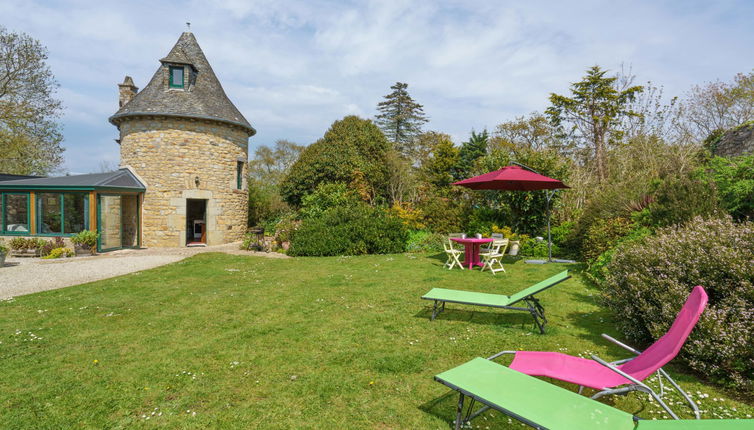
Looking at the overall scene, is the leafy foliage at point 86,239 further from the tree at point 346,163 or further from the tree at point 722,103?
the tree at point 722,103

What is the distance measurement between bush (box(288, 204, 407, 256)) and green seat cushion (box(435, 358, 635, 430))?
9.91 metres

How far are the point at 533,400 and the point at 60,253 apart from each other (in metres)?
15.9

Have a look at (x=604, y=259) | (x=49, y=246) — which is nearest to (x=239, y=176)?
(x=49, y=246)

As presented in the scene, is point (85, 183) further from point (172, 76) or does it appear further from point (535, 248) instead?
point (535, 248)

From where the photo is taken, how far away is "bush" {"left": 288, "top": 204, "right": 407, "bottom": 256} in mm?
12680

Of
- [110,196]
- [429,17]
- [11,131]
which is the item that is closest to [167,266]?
[110,196]

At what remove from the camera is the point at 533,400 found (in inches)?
95.2

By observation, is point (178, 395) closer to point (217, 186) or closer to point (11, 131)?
point (217, 186)

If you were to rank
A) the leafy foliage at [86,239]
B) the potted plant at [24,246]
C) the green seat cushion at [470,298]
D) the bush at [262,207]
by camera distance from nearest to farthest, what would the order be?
the green seat cushion at [470,298]
the potted plant at [24,246]
the leafy foliage at [86,239]
the bush at [262,207]

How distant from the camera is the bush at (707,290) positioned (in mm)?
3389

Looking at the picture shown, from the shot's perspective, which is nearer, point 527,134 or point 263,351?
point 263,351

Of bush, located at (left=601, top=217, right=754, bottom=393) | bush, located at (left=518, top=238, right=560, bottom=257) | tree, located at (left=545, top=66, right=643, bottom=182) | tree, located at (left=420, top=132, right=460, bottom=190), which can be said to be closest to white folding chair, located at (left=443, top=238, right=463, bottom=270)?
bush, located at (left=518, top=238, right=560, bottom=257)

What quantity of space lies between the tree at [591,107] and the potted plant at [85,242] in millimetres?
23774

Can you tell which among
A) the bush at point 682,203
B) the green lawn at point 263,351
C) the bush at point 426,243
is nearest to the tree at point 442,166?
the bush at point 426,243
